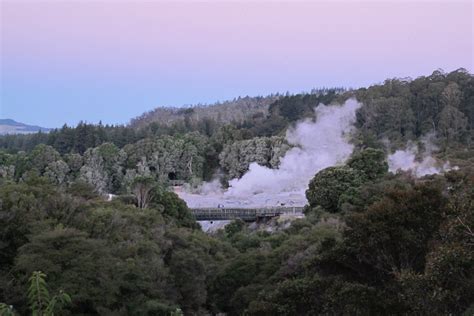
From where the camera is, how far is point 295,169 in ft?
126

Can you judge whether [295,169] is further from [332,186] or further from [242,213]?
[332,186]

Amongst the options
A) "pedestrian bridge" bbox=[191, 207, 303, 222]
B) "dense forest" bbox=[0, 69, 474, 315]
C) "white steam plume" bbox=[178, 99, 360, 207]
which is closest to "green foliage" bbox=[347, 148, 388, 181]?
"dense forest" bbox=[0, 69, 474, 315]

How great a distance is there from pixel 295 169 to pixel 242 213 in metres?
8.84

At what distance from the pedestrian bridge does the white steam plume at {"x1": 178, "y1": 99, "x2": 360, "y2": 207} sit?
176cm

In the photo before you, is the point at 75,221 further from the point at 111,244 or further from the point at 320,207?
the point at 320,207

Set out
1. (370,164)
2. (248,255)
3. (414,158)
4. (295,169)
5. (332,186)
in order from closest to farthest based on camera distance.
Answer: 1. (248,255)
2. (332,186)
3. (370,164)
4. (414,158)
5. (295,169)

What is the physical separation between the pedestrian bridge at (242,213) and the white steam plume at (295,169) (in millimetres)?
1756

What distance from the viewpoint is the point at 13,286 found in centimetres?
1087

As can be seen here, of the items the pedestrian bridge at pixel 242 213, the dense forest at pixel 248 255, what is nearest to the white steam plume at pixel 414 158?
the dense forest at pixel 248 255

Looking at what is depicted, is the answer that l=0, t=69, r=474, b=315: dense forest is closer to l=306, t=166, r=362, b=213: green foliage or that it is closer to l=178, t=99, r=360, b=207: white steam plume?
l=306, t=166, r=362, b=213: green foliage

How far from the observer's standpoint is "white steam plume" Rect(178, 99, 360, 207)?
113 feet

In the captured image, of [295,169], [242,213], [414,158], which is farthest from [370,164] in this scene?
[295,169]

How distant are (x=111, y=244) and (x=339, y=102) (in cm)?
3424

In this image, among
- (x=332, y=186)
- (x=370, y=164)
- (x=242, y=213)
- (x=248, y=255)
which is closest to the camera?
(x=248, y=255)
